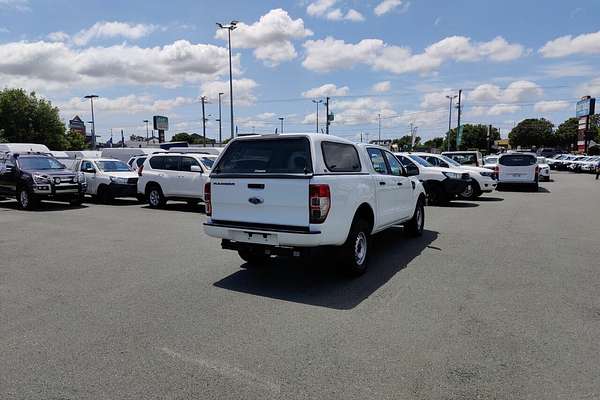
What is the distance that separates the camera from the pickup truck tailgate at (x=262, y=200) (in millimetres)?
5414

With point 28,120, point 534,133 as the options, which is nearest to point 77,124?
point 28,120

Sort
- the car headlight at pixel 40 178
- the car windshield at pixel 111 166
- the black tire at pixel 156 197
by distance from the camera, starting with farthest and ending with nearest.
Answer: the car windshield at pixel 111 166 < the black tire at pixel 156 197 < the car headlight at pixel 40 178

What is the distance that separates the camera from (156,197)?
14938 millimetres

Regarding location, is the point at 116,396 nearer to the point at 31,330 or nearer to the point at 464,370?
the point at 31,330

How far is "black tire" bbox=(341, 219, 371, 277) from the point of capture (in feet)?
19.3

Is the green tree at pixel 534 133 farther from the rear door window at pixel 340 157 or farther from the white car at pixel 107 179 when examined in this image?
the rear door window at pixel 340 157

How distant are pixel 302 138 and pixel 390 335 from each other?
109 inches

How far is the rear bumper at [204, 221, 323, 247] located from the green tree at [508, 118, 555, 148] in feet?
394

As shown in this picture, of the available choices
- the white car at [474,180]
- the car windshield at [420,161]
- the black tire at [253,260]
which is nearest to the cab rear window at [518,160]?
the white car at [474,180]

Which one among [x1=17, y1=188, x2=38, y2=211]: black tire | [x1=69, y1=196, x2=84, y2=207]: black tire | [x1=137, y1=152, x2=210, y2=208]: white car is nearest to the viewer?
[x1=137, y1=152, x2=210, y2=208]: white car

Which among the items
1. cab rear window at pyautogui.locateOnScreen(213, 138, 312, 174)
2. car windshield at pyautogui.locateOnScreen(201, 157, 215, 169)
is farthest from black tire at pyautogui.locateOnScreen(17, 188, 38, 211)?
cab rear window at pyautogui.locateOnScreen(213, 138, 312, 174)

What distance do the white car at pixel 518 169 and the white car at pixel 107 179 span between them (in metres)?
15.8

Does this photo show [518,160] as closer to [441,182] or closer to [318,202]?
[441,182]

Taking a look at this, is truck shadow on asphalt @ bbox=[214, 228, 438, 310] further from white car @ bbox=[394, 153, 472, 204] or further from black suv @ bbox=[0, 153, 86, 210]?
black suv @ bbox=[0, 153, 86, 210]
